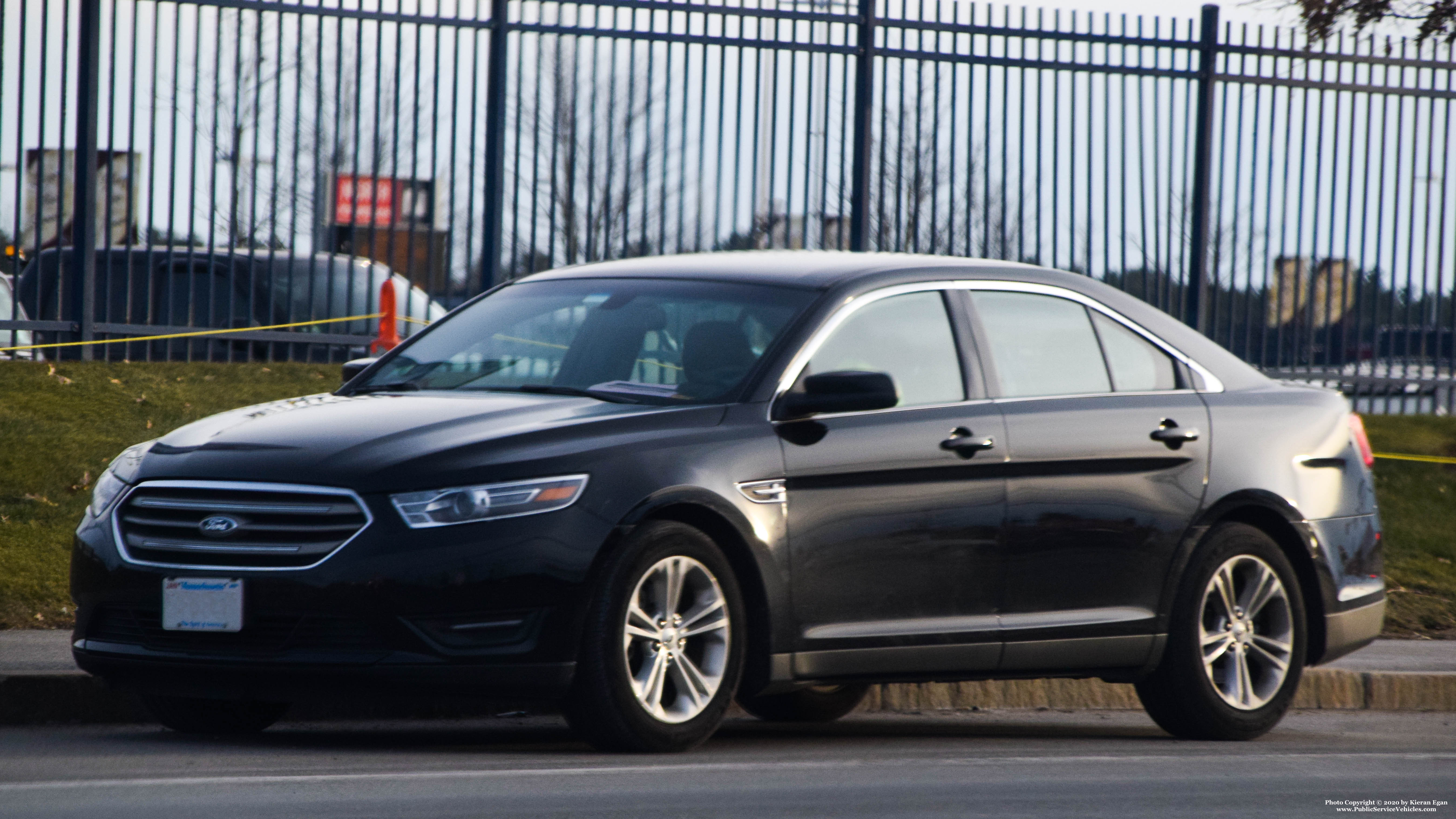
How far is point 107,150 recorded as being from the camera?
42.3 feet

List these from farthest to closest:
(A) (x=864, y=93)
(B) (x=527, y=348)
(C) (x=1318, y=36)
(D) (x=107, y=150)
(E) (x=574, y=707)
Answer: (C) (x=1318, y=36)
(A) (x=864, y=93)
(D) (x=107, y=150)
(B) (x=527, y=348)
(E) (x=574, y=707)

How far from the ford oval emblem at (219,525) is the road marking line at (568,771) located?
27.7 inches

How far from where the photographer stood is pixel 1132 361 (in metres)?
7.53

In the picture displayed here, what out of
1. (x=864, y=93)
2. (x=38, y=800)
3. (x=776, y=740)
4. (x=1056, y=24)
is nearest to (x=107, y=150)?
(x=864, y=93)

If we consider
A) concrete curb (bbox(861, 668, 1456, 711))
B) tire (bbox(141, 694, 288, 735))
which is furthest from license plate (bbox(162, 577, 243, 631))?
concrete curb (bbox(861, 668, 1456, 711))

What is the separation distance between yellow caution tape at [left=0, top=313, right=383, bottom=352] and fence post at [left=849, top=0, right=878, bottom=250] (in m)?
3.33

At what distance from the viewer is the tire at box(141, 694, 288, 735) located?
264 inches

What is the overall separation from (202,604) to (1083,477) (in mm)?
2937

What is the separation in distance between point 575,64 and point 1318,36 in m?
5.62

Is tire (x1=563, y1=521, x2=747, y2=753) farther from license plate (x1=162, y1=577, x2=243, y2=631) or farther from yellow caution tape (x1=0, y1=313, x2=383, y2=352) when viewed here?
yellow caution tape (x1=0, y1=313, x2=383, y2=352)

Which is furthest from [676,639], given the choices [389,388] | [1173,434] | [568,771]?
[1173,434]

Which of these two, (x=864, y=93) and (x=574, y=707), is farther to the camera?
(x=864, y=93)

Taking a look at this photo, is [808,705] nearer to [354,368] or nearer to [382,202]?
[354,368]

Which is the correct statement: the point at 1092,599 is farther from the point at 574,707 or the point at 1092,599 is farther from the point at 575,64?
the point at 575,64
